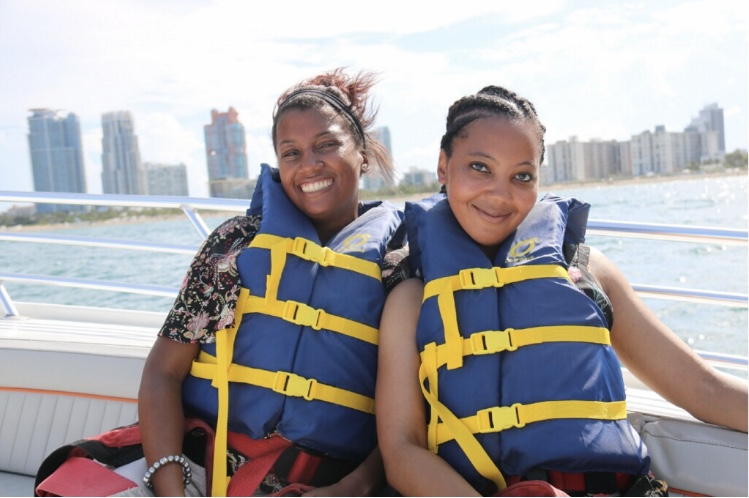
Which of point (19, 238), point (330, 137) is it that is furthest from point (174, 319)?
point (19, 238)

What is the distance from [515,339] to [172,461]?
2.94 ft

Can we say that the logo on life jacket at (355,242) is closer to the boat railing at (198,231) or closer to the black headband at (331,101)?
the black headband at (331,101)

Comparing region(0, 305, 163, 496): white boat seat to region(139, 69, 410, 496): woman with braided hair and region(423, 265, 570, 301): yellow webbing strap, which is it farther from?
region(423, 265, 570, 301): yellow webbing strap

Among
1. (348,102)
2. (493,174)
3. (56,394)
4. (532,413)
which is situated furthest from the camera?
(56,394)

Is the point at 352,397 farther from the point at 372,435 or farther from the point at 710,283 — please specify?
the point at 710,283

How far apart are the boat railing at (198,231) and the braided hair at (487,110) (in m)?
0.72

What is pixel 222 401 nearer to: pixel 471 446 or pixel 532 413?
pixel 471 446

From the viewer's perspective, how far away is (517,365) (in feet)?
5.65

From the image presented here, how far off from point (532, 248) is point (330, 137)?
667mm

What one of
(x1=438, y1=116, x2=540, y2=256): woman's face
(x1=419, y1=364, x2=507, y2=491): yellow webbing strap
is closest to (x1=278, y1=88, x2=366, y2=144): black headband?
(x1=438, y1=116, x2=540, y2=256): woman's face

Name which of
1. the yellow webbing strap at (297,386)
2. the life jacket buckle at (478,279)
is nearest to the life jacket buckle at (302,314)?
the yellow webbing strap at (297,386)

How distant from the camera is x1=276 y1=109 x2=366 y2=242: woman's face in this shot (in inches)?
83.1

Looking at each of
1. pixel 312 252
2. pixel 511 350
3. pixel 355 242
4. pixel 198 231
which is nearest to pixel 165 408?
pixel 312 252

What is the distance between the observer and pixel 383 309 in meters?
1.94
